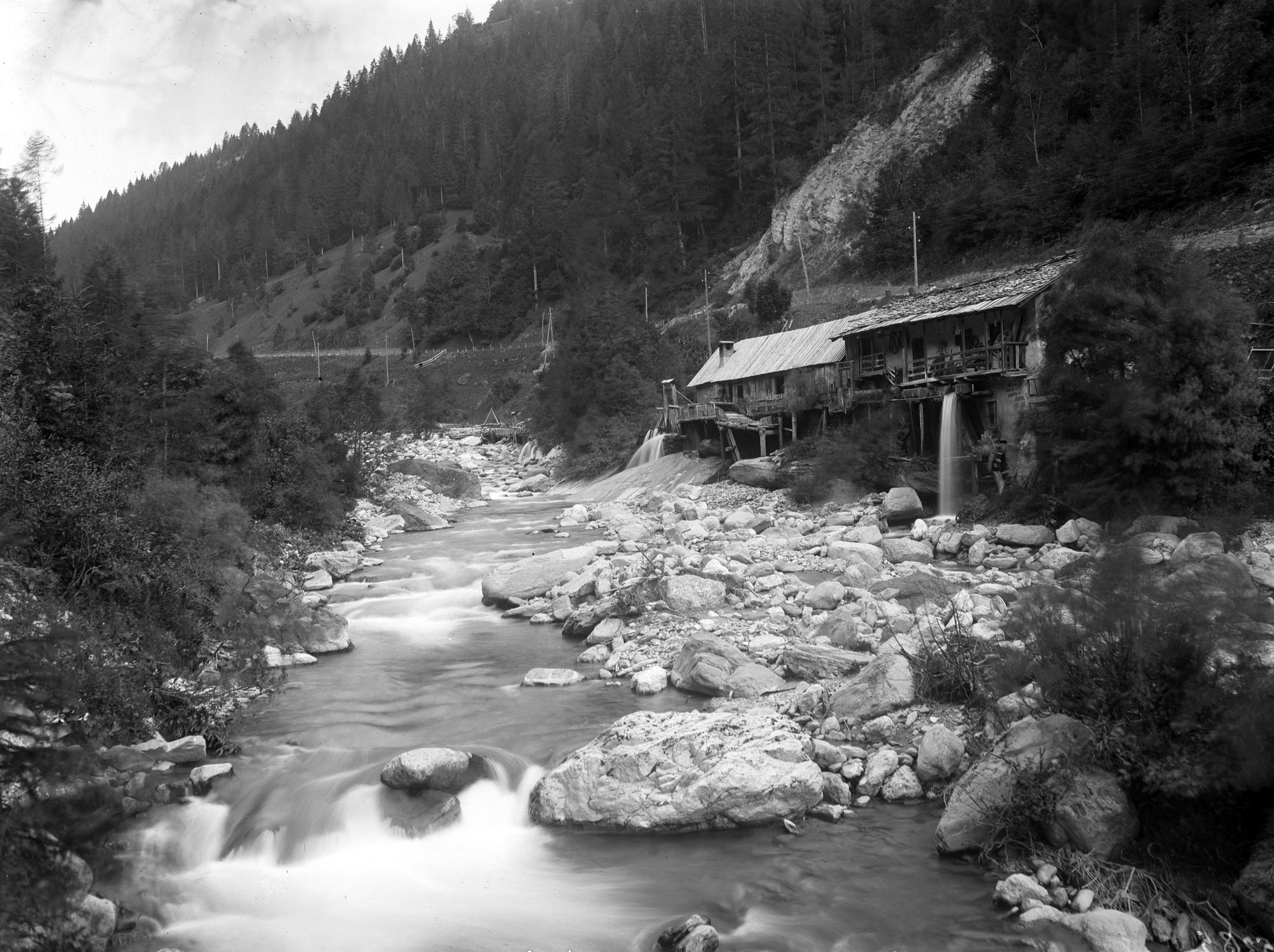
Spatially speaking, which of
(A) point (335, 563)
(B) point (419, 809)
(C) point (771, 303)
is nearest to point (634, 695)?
(B) point (419, 809)

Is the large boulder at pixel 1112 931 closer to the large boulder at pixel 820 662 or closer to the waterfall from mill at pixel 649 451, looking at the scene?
the large boulder at pixel 820 662

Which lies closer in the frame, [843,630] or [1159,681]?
[1159,681]

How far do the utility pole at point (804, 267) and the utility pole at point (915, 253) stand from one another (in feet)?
21.7

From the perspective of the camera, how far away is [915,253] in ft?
155

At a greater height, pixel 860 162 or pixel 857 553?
pixel 860 162

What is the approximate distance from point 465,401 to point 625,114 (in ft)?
126

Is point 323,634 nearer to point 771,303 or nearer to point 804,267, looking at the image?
point 771,303

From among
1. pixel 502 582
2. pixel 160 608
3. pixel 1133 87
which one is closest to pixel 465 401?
pixel 1133 87

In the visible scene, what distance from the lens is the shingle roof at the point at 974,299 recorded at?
2578 cm

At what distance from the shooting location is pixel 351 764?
36.9ft

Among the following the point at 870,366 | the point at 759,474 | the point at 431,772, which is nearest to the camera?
the point at 431,772

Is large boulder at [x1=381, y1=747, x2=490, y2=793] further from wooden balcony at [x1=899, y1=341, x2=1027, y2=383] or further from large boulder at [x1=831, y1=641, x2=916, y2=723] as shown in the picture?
wooden balcony at [x1=899, y1=341, x2=1027, y2=383]

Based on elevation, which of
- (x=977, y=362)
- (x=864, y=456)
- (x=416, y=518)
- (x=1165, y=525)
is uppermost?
(x=977, y=362)

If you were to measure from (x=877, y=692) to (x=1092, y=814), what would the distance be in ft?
11.3
